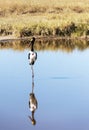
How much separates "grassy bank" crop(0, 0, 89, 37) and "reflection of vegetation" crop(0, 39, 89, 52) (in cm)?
→ 200

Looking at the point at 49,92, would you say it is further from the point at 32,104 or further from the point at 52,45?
the point at 52,45

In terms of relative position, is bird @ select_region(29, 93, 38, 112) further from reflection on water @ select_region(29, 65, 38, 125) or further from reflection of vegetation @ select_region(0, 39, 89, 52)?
reflection of vegetation @ select_region(0, 39, 89, 52)

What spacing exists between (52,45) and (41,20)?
392 inches

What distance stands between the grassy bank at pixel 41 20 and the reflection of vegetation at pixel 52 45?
200 centimetres

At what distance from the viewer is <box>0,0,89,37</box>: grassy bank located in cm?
3872

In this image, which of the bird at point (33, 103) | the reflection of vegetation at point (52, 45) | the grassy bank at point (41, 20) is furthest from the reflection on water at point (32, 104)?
the grassy bank at point (41, 20)

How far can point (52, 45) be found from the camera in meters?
33.8

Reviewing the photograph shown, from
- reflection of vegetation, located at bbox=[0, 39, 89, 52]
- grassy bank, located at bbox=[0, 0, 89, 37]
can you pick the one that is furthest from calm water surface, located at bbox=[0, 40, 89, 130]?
grassy bank, located at bbox=[0, 0, 89, 37]

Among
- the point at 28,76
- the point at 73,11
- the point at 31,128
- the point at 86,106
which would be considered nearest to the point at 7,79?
the point at 28,76

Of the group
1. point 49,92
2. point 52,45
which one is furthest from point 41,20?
point 49,92

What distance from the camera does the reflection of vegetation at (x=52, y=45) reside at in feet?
106

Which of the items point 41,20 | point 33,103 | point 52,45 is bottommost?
point 52,45

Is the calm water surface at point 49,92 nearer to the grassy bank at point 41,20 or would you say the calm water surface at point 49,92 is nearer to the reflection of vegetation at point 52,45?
the reflection of vegetation at point 52,45

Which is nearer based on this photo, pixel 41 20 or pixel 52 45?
pixel 52 45
